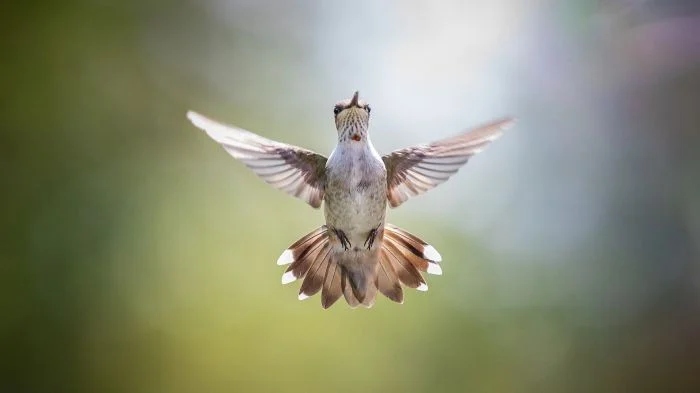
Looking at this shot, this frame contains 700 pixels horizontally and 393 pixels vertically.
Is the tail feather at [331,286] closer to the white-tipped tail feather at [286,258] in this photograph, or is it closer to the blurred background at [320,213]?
the white-tipped tail feather at [286,258]

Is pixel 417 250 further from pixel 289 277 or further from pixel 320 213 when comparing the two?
pixel 320 213

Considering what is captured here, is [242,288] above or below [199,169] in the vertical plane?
below

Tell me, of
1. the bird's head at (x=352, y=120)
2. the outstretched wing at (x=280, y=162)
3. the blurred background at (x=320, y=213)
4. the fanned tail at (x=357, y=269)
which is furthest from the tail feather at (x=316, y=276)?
the blurred background at (x=320, y=213)

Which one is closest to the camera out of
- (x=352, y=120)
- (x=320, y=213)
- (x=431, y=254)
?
(x=352, y=120)

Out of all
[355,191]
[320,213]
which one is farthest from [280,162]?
[320,213]

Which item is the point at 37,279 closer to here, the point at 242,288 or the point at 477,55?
the point at 242,288

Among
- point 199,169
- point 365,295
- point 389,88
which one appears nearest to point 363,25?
point 389,88
